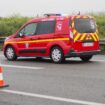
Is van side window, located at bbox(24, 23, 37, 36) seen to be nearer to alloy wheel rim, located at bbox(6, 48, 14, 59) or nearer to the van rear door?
alloy wheel rim, located at bbox(6, 48, 14, 59)

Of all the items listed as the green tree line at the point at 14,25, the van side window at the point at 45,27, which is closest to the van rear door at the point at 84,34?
the van side window at the point at 45,27

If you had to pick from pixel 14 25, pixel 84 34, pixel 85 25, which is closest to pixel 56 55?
pixel 84 34

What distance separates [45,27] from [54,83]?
5.92m

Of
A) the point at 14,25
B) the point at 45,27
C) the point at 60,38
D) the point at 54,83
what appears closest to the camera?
the point at 54,83

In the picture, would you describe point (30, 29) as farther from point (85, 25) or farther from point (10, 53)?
point (85, 25)

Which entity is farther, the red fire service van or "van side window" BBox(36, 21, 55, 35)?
"van side window" BBox(36, 21, 55, 35)

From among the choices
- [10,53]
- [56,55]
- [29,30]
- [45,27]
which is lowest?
[10,53]

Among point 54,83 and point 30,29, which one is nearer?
point 54,83

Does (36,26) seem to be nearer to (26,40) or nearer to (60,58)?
(26,40)

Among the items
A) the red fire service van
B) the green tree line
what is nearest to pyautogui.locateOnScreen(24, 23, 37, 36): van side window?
the red fire service van

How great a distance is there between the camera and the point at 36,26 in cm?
1812

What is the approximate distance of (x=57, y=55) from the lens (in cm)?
1709

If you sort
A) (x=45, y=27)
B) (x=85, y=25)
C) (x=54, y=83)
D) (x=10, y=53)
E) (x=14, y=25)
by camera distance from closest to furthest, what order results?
Result: (x=54, y=83)
(x=85, y=25)
(x=45, y=27)
(x=10, y=53)
(x=14, y=25)

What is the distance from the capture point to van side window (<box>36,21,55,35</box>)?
17531mm
